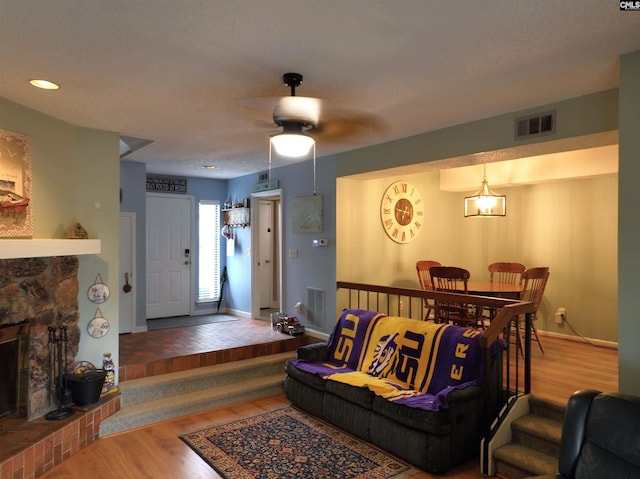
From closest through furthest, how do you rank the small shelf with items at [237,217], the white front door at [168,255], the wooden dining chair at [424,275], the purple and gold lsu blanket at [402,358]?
the purple and gold lsu blanket at [402,358] < the wooden dining chair at [424,275] < the white front door at [168,255] < the small shelf with items at [237,217]

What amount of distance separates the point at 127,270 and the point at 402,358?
4007 millimetres

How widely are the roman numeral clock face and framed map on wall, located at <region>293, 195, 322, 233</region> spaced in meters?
0.82

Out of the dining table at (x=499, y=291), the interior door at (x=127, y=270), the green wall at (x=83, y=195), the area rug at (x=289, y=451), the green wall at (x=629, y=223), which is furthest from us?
the interior door at (x=127, y=270)

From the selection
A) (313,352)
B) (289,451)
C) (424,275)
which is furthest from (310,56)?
(424,275)

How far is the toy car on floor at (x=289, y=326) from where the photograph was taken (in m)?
5.50

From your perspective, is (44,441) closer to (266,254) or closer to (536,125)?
(536,125)

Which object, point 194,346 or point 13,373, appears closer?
point 13,373

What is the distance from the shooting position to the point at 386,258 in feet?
18.1

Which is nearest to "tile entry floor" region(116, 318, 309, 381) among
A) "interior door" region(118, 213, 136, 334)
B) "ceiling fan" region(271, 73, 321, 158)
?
"interior door" region(118, 213, 136, 334)

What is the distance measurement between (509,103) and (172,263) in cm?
550

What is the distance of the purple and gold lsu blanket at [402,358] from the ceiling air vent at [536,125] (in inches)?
63.4

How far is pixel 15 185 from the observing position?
10.5 feet

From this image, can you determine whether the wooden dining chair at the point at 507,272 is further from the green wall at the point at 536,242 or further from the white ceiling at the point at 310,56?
the white ceiling at the point at 310,56

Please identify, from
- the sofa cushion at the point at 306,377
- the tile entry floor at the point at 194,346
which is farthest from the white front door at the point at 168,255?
the sofa cushion at the point at 306,377
